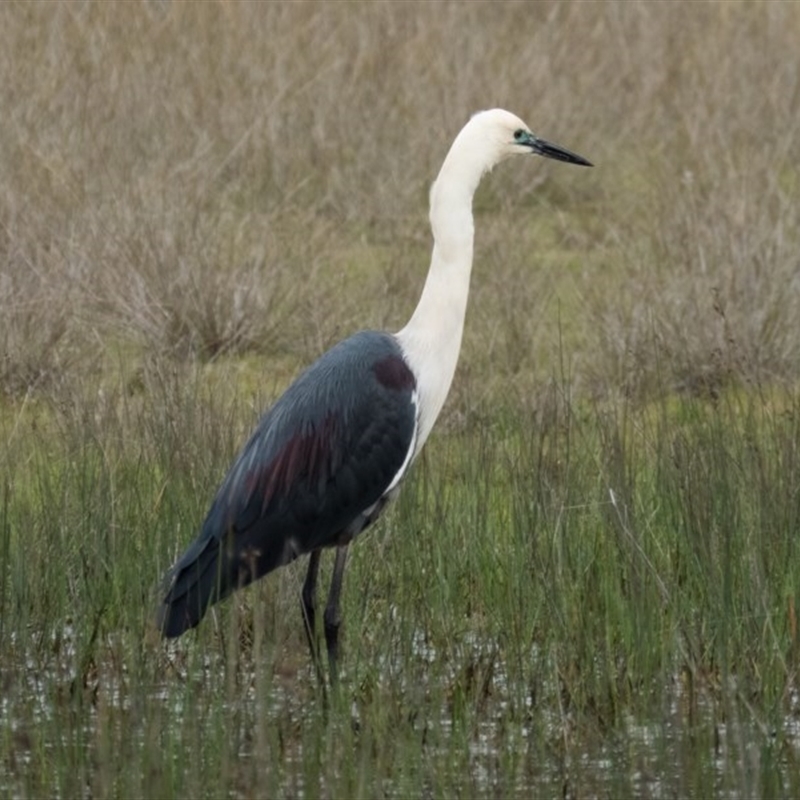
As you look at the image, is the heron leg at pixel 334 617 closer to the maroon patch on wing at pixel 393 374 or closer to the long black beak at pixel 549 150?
the maroon patch on wing at pixel 393 374

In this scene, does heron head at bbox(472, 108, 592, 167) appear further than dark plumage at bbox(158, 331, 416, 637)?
Yes

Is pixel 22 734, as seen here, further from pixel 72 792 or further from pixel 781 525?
pixel 781 525

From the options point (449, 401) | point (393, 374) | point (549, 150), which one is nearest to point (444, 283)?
point (393, 374)

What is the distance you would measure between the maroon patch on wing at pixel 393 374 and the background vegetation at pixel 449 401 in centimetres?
34

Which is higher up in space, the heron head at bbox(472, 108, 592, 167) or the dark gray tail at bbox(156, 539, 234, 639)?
the heron head at bbox(472, 108, 592, 167)

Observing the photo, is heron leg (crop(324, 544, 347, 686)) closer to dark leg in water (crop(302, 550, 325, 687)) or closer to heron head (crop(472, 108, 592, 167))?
dark leg in water (crop(302, 550, 325, 687))

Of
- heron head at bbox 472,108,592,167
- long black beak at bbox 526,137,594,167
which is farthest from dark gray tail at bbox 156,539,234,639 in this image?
long black beak at bbox 526,137,594,167

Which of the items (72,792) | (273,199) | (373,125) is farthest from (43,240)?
(72,792)

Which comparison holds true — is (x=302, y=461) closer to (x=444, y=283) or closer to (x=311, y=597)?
(x=311, y=597)

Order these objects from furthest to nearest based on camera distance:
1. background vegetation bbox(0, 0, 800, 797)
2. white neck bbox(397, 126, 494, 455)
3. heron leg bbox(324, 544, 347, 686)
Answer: white neck bbox(397, 126, 494, 455) < heron leg bbox(324, 544, 347, 686) < background vegetation bbox(0, 0, 800, 797)

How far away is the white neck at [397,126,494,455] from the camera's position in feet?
18.3

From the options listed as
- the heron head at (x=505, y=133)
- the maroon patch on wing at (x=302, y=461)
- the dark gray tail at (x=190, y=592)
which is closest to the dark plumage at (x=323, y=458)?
the maroon patch on wing at (x=302, y=461)

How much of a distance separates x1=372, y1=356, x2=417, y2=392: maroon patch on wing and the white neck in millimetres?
53

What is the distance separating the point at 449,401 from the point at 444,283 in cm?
192
